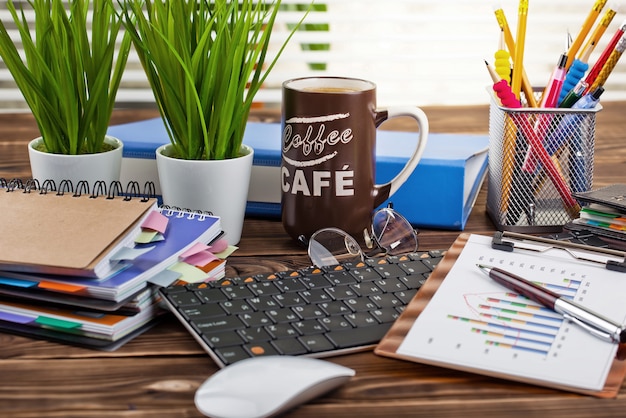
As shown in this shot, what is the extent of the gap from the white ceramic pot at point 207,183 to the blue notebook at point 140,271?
0.05 metres

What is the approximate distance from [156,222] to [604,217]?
0.47m

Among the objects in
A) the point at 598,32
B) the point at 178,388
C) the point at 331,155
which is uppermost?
the point at 598,32

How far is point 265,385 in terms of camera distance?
0.54m

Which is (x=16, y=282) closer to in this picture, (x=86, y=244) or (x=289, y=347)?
(x=86, y=244)

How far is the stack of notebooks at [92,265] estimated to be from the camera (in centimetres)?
65

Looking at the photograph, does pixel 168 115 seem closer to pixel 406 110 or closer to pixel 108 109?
pixel 108 109

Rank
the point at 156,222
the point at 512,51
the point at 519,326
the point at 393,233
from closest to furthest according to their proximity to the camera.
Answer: the point at 519,326, the point at 156,222, the point at 393,233, the point at 512,51

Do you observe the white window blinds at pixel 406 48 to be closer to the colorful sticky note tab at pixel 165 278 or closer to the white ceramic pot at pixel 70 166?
the white ceramic pot at pixel 70 166

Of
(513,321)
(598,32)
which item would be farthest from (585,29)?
(513,321)

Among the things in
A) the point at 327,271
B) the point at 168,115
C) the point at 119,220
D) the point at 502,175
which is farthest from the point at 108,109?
the point at 502,175

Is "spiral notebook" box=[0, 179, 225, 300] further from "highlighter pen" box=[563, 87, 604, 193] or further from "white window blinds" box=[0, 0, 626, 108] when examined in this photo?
"white window blinds" box=[0, 0, 626, 108]

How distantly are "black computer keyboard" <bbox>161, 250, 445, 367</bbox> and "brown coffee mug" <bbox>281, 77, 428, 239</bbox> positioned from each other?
99mm

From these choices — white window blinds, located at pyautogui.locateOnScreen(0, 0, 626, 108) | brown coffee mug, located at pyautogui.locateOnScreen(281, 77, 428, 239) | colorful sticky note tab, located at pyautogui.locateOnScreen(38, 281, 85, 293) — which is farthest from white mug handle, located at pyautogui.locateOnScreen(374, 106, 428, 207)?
white window blinds, located at pyautogui.locateOnScreen(0, 0, 626, 108)

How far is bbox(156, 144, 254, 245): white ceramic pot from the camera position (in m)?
0.83
